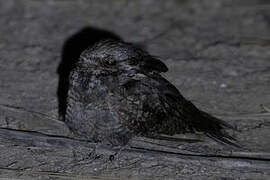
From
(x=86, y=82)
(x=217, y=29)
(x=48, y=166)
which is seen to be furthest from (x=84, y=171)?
(x=217, y=29)

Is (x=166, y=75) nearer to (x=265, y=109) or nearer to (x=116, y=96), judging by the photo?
(x=265, y=109)

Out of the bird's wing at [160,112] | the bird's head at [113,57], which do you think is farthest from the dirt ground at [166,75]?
the bird's head at [113,57]

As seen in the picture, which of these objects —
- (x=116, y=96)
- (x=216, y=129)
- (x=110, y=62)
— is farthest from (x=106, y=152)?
(x=216, y=129)

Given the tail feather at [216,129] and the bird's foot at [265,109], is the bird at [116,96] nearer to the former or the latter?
the tail feather at [216,129]

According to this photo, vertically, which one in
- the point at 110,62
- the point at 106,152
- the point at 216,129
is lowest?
the point at 106,152

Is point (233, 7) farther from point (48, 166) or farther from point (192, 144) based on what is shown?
point (48, 166)

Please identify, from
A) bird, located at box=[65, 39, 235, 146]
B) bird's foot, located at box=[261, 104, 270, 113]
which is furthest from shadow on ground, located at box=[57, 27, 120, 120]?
bird's foot, located at box=[261, 104, 270, 113]
